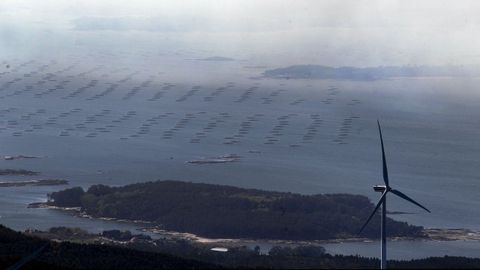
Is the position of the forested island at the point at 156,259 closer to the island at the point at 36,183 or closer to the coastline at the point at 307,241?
the coastline at the point at 307,241

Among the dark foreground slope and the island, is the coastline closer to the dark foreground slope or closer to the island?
the island

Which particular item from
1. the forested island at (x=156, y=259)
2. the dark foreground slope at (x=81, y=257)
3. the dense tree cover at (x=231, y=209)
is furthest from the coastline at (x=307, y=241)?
the dark foreground slope at (x=81, y=257)

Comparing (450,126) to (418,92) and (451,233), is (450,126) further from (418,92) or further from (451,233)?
(451,233)

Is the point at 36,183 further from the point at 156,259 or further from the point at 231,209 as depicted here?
the point at 156,259

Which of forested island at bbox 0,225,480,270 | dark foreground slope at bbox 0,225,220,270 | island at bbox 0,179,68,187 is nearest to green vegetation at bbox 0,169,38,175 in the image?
island at bbox 0,179,68,187

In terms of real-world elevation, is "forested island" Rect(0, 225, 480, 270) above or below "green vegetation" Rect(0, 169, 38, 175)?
below

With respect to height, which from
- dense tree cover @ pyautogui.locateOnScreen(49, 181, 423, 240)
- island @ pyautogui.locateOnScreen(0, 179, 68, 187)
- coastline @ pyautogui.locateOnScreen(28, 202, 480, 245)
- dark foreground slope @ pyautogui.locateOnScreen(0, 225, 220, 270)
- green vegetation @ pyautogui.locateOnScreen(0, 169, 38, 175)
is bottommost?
dark foreground slope @ pyautogui.locateOnScreen(0, 225, 220, 270)
